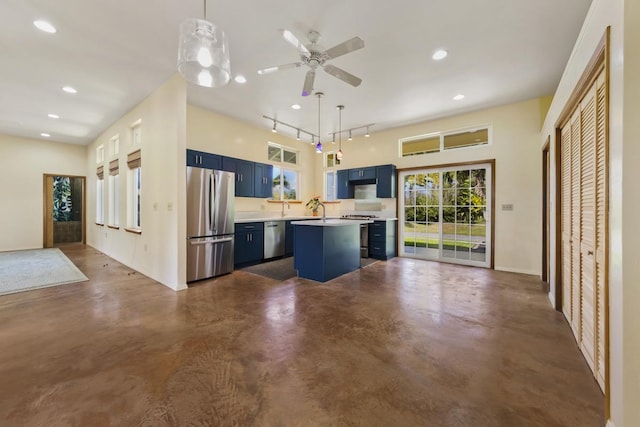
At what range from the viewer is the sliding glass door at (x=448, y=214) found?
490 cm

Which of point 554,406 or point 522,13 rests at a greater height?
point 522,13

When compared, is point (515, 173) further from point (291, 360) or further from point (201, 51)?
point (201, 51)

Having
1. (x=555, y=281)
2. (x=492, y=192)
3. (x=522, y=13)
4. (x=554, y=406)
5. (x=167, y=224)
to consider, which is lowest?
(x=554, y=406)

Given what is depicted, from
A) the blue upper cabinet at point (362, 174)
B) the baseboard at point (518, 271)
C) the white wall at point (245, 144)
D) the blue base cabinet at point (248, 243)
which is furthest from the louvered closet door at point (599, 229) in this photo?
the white wall at point (245, 144)

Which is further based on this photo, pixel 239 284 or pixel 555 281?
pixel 239 284

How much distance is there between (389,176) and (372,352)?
4360mm

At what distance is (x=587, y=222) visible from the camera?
1.98 m

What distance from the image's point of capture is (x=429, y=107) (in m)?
4.67

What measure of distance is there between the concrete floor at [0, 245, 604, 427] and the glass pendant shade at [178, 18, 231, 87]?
223 centimetres

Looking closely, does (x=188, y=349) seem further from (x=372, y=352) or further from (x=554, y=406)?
(x=554, y=406)

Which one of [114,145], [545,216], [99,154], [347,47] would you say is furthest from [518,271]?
[99,154]

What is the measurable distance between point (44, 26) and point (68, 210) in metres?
7.79

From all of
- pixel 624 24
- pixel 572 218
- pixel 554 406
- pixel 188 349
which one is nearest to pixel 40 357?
pixel 188 349

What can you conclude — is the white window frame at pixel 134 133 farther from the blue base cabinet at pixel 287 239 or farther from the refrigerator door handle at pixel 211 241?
the blue base cabinet at pixel 287 239
